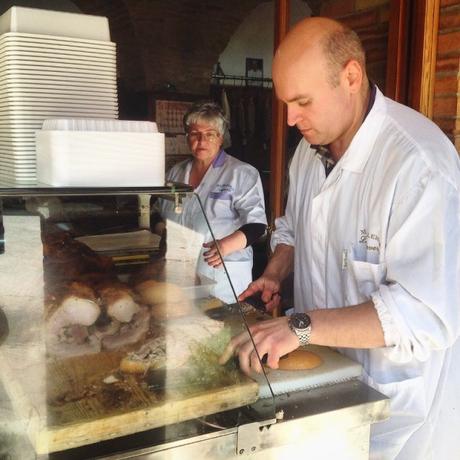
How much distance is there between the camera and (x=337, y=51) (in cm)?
148

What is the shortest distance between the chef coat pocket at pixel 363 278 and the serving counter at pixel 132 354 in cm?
23

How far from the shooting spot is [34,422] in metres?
0.94

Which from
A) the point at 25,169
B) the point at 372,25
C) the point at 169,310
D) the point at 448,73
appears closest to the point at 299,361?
the point at 169,310

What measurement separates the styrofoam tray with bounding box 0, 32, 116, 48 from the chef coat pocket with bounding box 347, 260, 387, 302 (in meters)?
0.84

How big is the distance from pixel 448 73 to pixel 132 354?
196 cm

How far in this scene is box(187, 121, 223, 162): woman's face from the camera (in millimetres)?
3402

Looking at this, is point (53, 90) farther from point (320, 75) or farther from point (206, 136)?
point (206, 136)

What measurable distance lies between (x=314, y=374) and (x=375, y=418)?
156mm

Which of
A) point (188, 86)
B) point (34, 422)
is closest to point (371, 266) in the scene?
point (34, 422)

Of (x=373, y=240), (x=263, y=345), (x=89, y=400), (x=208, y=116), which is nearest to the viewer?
(x=89, y=400)

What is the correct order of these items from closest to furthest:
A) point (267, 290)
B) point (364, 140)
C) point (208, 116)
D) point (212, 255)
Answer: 1. point (212, 255)
2. point (364, 140)
3. point (267, 290)
4. point (208, 116)

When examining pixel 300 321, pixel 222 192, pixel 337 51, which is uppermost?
pixel 337 51

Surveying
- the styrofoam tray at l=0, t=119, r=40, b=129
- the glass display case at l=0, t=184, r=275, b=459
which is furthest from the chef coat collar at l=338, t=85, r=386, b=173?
the styrofoam tray at l=0, t=119, r=40, b=129

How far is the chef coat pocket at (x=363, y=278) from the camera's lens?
146cm
